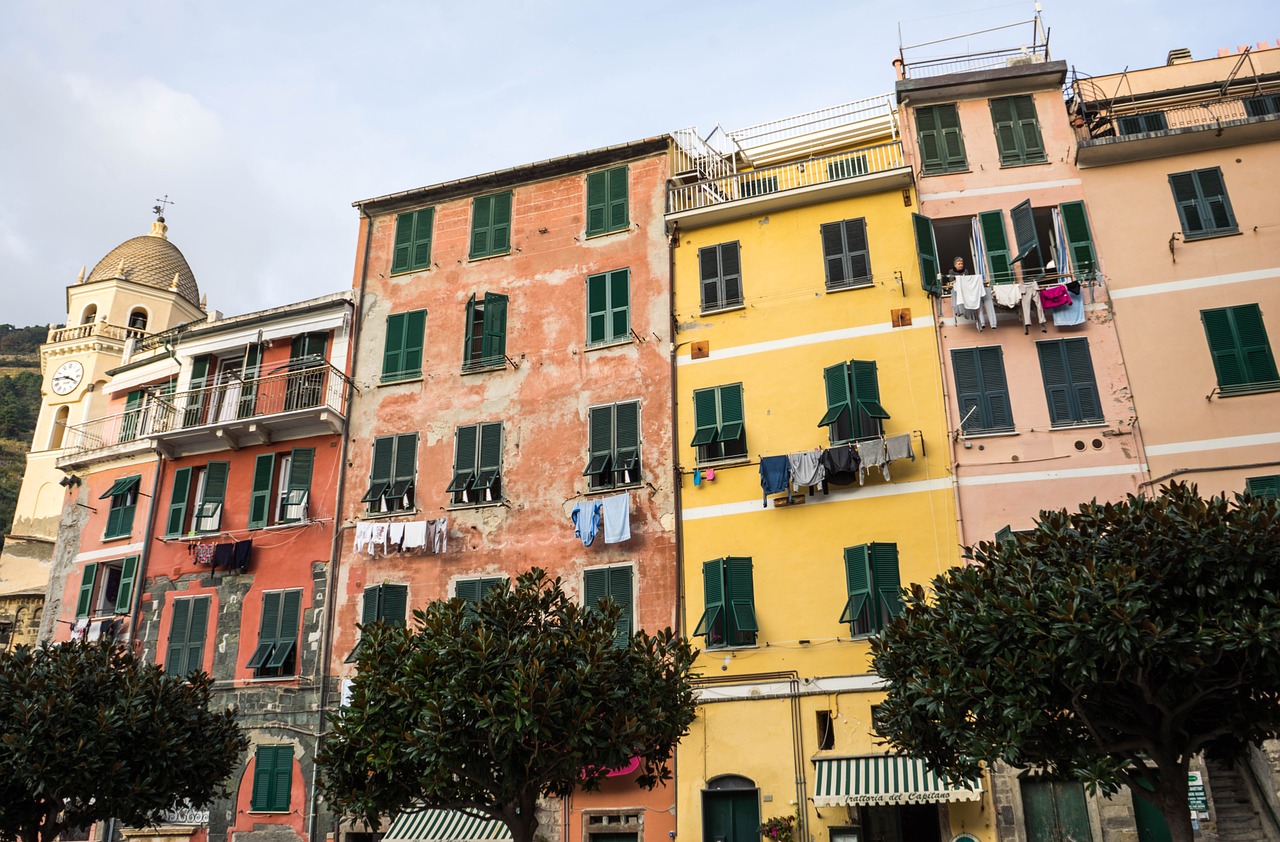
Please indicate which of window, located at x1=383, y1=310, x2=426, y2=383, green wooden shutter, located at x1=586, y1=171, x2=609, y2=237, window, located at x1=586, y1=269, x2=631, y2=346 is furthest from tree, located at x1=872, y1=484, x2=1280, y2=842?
window, located at x1=383, y1=310, x2=426, y2=383

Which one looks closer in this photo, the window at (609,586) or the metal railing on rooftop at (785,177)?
the window at (609,586)

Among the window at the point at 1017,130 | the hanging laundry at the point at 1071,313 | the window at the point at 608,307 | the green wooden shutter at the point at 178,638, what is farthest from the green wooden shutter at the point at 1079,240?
the green wooden shutter at the point at 178,638

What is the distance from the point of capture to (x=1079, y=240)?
70.5ft

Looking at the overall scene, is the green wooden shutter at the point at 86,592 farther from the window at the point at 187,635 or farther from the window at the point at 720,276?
the window at the point at 720,276

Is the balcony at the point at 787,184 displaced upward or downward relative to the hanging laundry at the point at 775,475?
upward

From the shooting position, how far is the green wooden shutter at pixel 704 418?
2248 cm

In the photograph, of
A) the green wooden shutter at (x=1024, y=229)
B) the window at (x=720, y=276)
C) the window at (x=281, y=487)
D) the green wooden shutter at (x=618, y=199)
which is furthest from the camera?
the window at (x=281, y=487)

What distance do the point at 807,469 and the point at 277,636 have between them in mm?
13809

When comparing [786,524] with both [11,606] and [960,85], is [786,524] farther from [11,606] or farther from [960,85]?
[11,606]

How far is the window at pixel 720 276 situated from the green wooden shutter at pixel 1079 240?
23.4 ft

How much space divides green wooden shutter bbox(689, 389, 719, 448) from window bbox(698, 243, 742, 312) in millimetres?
2201

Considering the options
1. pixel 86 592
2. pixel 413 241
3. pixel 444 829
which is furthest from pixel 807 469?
pixel 86 592

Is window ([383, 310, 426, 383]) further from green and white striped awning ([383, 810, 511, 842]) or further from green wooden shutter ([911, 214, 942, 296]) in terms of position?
green wooden shutter ([911, 214, 942, 296])

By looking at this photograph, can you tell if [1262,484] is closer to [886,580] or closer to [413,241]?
[886,580]
